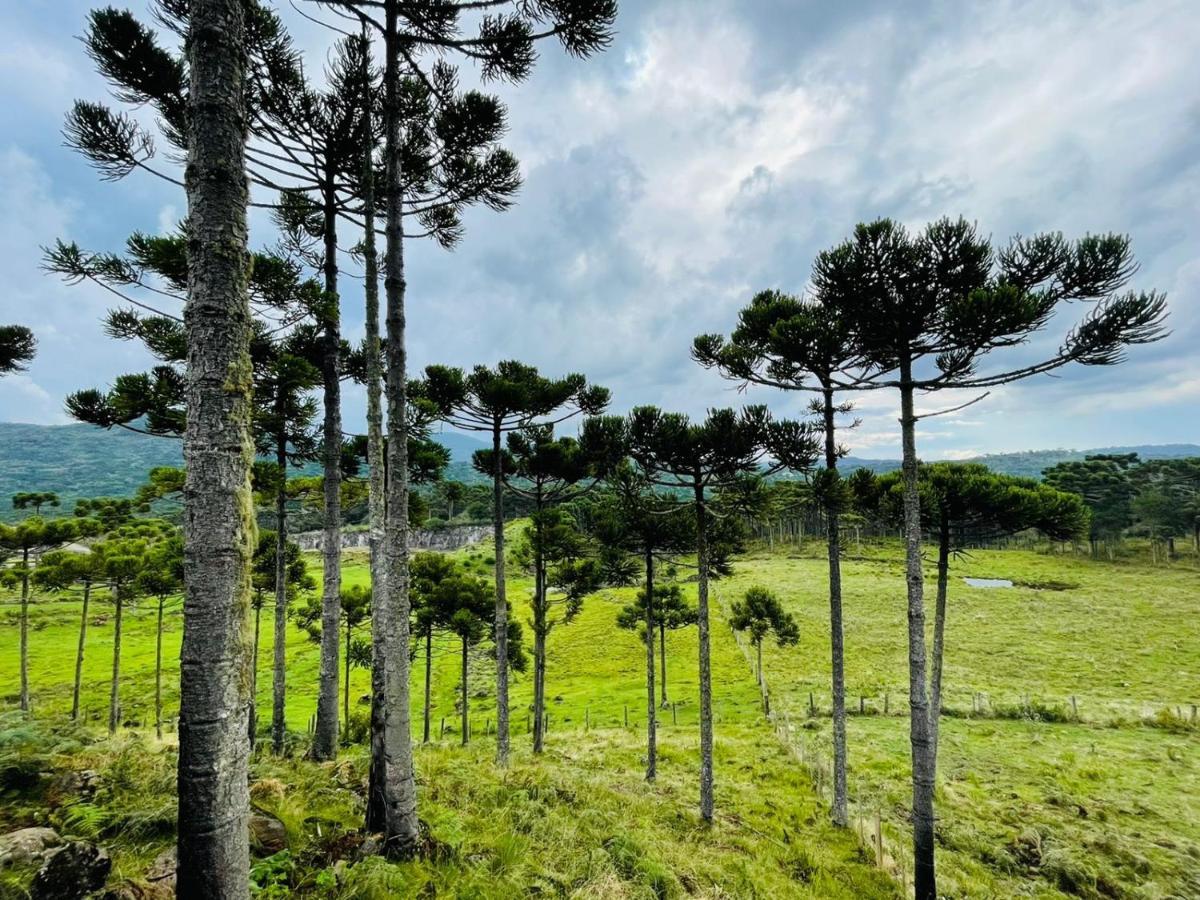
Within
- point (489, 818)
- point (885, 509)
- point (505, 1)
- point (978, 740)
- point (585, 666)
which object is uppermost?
point (505, 1)

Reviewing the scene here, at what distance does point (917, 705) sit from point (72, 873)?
10604 mm

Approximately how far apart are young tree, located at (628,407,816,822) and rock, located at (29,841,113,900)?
32.5 ft

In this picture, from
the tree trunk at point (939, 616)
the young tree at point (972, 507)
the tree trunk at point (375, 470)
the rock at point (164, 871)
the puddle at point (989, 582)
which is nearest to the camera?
the rock at point (164, 871)

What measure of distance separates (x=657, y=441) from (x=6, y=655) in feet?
194

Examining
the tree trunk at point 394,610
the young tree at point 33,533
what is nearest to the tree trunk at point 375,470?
the tree trunk at point 394,610

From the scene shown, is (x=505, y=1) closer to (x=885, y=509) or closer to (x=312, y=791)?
(x=312, y=791)

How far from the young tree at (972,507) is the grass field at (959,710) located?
11.7 ft

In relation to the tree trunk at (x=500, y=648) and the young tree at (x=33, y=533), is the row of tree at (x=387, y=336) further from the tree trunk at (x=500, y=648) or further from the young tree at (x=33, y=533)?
the young tree at (x=33, y=533)

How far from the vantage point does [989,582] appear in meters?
59.3

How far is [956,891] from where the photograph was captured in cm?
952

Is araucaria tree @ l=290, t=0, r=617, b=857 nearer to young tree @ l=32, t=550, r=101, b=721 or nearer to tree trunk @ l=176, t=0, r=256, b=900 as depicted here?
tree trunk @ l=176, t=0, r=256, b=900

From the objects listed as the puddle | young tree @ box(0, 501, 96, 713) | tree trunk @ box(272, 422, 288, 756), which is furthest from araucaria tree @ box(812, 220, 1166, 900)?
the puddle

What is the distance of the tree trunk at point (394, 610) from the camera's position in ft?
17.2

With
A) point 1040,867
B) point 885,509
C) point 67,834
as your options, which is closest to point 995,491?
point 885,509
